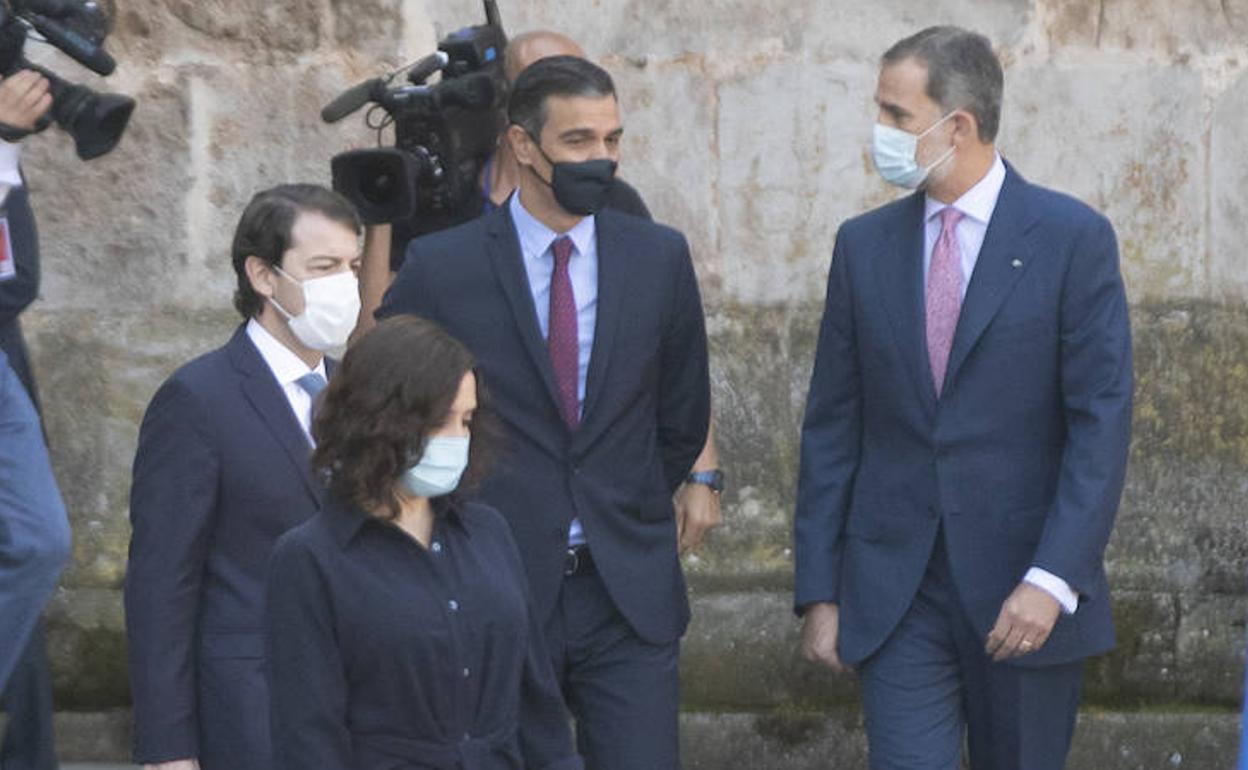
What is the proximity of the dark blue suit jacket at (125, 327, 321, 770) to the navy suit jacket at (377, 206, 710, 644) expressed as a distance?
2.31ft

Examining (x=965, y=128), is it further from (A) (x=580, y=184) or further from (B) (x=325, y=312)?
(B) (x=325, y=312)

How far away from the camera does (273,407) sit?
197 inches

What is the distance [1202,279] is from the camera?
280 inches

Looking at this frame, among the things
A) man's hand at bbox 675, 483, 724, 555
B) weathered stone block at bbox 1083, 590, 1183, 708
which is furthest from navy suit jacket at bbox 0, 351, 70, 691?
weathered stone block at bbox 1083, 590, 1183, 708

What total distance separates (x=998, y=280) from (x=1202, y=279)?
74.5 inches

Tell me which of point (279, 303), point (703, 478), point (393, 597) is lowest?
point (703, 478)

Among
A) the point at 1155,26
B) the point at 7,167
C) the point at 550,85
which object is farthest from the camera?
the point at 1155,26

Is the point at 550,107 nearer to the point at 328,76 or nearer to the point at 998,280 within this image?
the point at 998,280

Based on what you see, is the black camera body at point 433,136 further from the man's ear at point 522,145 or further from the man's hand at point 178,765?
the man's hand at point 178,765

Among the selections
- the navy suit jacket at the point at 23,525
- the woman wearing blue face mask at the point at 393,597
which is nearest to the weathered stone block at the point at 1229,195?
the navy suit jacket at the point at 23,525

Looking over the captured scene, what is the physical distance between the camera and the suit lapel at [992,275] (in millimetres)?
5359

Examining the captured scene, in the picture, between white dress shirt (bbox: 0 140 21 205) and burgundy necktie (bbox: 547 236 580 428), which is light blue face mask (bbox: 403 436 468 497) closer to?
burgundy necktie (bbox: 547 236 580 428)

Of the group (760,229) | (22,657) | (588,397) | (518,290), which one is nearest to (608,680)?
(588,397)

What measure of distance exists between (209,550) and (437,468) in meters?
0.95
